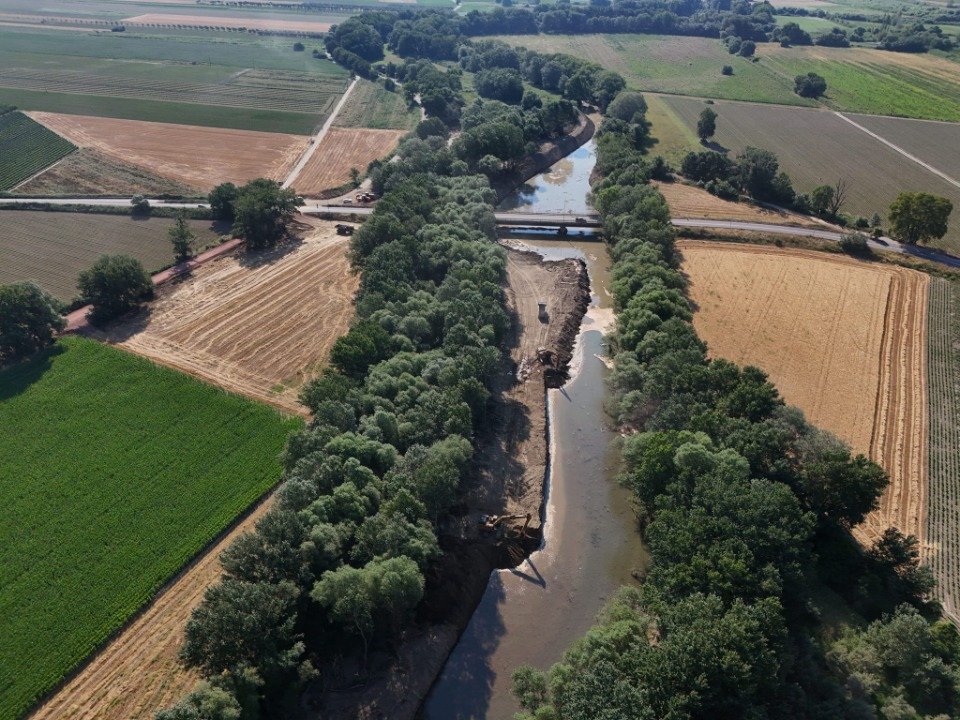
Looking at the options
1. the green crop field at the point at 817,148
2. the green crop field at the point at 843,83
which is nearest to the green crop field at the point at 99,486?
the green crop field at the point at 817,148

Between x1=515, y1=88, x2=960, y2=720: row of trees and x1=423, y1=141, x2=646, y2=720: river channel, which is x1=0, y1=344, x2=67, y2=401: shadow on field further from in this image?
x1=515, y1=88, x2=960, y2=720: row of trees

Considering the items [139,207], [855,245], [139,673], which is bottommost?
[139,673]

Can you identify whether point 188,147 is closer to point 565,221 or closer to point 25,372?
point 25,372

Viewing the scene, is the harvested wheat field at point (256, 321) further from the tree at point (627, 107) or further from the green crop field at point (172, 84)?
the tree at point (627, 107)

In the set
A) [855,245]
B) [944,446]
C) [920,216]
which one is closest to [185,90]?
[855,245]

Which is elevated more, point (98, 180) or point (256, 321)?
point (98, 180)

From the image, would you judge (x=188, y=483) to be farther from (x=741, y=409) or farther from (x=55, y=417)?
(x=741, y=409)

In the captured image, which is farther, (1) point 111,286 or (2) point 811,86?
(2) point 811,86
